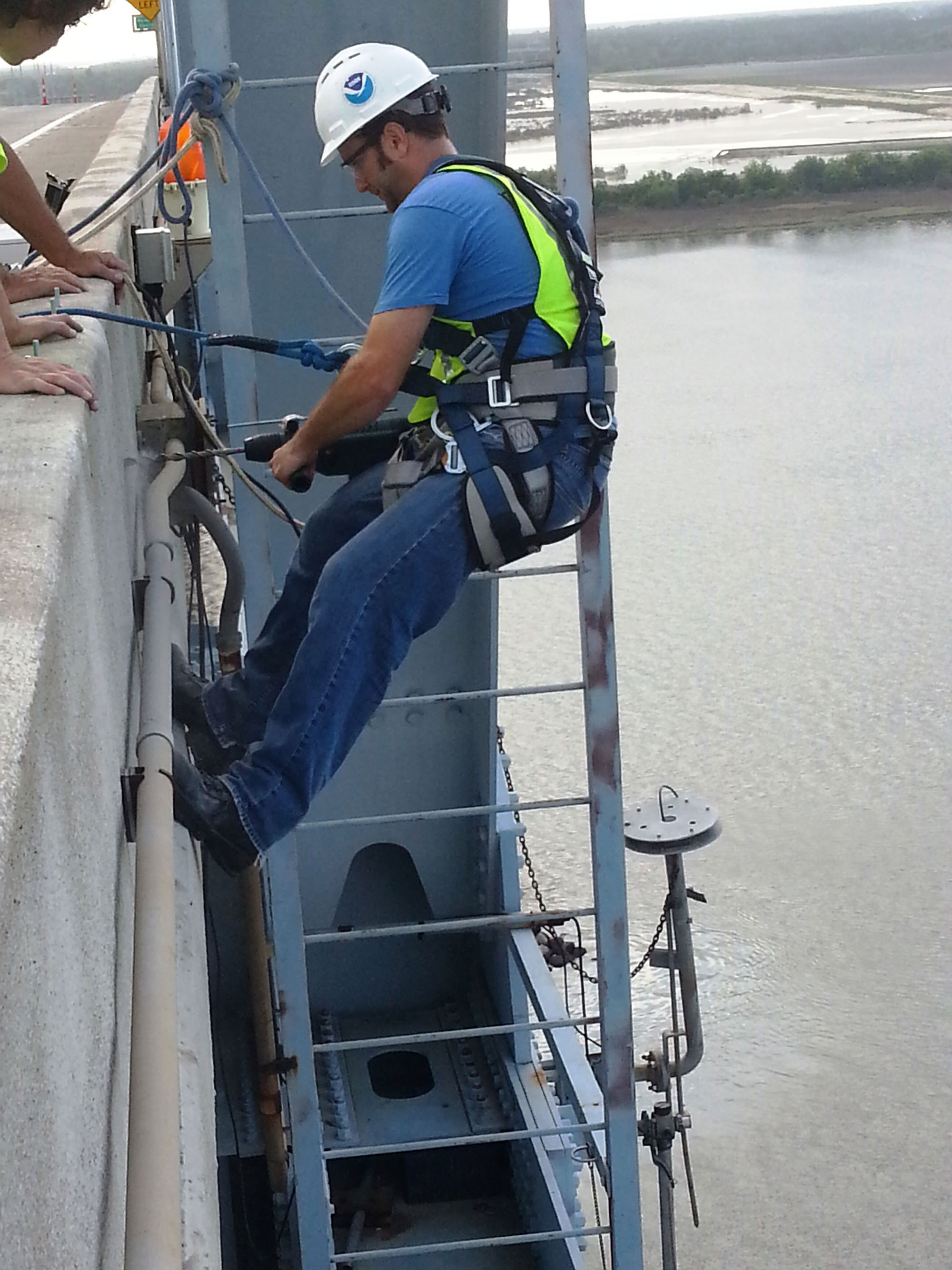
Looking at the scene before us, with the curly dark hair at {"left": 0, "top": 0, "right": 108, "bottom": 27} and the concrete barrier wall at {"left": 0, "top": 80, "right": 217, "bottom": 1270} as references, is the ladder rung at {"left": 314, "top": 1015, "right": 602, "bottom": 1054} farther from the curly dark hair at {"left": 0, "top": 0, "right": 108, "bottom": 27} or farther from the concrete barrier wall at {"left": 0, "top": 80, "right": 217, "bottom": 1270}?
the curly dark hair at {"left": 0, "top": 0, "right": 108, "bottom": 27}

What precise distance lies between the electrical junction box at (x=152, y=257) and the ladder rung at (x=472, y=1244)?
3449mm

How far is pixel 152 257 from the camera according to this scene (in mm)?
5047

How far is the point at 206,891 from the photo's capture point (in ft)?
20.8

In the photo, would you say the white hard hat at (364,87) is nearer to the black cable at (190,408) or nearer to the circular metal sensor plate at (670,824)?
the black cable at (190,408)

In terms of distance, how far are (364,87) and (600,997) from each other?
3338 millimetres

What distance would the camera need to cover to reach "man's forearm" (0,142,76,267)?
4004 mm

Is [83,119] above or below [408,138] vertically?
above

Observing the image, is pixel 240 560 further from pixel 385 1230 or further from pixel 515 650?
pixel 515 650

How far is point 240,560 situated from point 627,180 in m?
49.8

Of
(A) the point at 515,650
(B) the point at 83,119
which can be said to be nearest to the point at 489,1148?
(A) the point at 515,650

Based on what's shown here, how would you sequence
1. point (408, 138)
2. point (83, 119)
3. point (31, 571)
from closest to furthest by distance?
point (31, 571), point (408, 138), point (83, 119)

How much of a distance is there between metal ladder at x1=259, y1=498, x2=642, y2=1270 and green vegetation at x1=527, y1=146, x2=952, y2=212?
4319 cm

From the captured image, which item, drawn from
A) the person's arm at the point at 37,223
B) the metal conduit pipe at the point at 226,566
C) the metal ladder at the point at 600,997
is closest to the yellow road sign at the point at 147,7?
the metal ladder at the point at 600,997

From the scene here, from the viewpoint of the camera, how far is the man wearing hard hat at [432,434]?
3.72 meters
